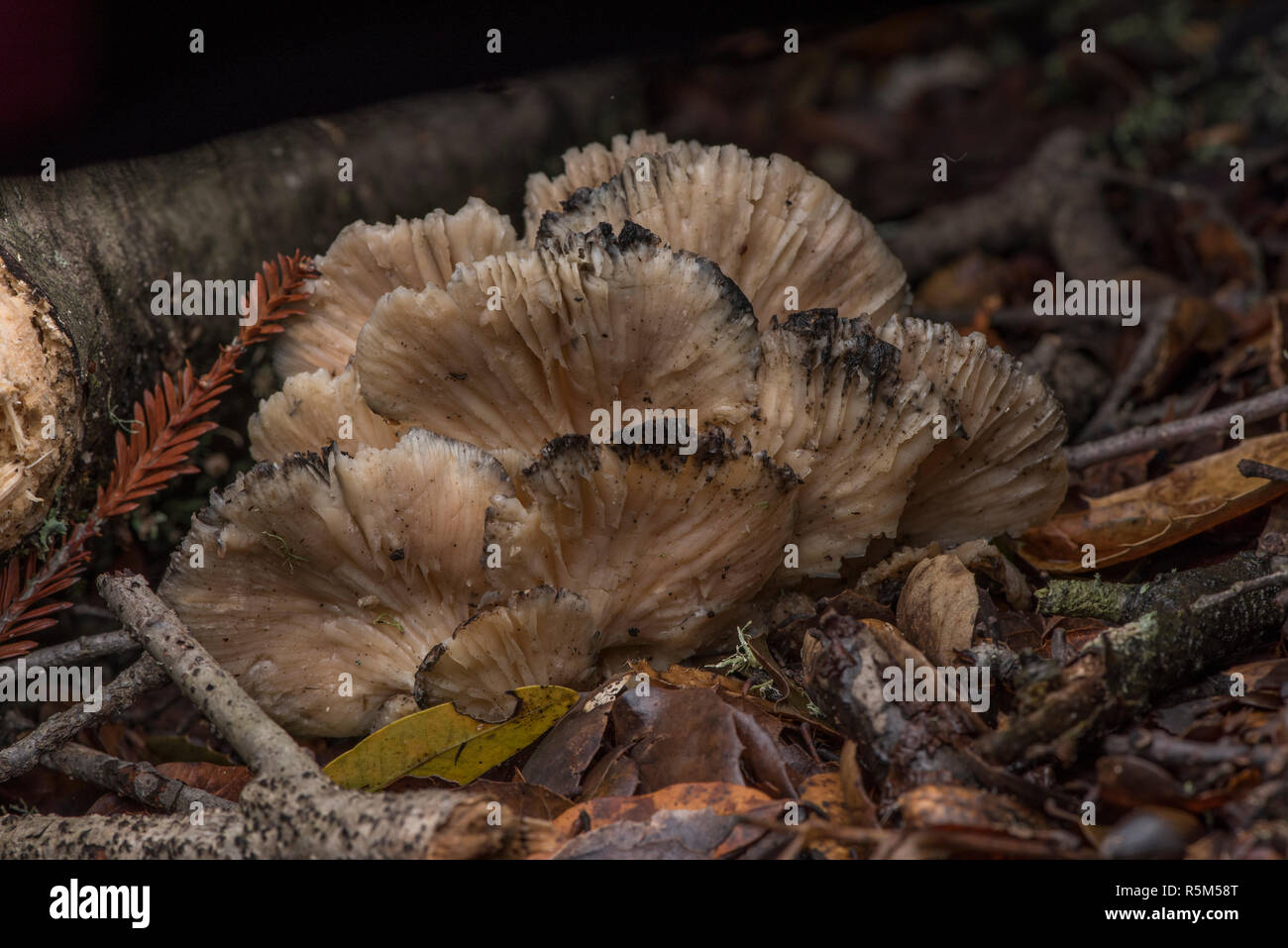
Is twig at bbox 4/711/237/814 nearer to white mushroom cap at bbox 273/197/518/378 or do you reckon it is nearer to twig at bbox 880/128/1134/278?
white mushroom cap at bbox 273/197/518/378

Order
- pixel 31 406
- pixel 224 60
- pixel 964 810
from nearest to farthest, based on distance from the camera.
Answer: pixel 964 810, pixel 31 406, pixel 224 60

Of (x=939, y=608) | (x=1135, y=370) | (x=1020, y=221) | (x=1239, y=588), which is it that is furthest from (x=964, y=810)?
(x=1020, y=221)

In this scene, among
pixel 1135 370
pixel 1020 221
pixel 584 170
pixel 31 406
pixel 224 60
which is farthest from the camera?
pixel 1020 221

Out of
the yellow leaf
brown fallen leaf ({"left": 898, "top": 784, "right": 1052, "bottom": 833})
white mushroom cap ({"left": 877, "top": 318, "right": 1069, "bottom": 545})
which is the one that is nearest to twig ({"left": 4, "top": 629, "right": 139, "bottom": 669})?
the yellow leaf

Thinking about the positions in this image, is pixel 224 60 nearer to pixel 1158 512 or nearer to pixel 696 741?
pixel 696 741
